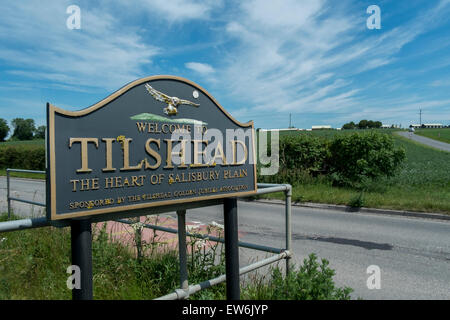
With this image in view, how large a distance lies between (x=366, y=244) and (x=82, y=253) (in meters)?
5.92

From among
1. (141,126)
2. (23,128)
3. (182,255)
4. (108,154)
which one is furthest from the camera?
(23,128)

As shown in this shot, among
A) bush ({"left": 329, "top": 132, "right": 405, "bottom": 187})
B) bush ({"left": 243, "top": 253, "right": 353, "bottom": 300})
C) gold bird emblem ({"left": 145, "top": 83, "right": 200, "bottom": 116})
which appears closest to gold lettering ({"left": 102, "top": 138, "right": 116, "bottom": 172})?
gold bird emblem ({"left": 145, "top": 83, "right": 200, "bottom": 116})

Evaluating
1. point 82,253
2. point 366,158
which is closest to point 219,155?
point 82,253

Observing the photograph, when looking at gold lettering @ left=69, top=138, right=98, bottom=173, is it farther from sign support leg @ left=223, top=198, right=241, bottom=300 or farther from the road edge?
the road edge

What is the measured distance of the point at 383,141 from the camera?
12555 mm

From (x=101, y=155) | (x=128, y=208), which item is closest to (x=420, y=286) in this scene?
(x=128, y=208)

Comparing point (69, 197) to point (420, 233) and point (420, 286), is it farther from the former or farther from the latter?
point (420, 233)

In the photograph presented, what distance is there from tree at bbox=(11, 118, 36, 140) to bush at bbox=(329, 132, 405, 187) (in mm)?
83120

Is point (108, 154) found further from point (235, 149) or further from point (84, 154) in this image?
point (235, 149)

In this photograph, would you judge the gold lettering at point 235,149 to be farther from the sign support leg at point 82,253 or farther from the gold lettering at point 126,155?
the sign support leg at point 82,253

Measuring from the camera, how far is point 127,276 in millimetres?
3336

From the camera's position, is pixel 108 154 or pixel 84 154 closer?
pixel 84 154

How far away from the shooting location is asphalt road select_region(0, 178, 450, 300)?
4.54 metres

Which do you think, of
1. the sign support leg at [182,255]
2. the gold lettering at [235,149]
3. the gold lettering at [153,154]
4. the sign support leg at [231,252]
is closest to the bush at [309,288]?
the sign support leg at [231,252]
